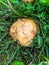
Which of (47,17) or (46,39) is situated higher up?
(47,17)

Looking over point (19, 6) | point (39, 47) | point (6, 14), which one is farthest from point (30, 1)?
point (39, 47)

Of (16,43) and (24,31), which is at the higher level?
(24,31)

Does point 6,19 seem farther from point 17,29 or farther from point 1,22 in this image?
point 17,29

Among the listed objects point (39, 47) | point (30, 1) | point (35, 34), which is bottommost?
point (39, 47)

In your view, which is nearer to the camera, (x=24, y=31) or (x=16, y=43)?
(x=24, y=31)
